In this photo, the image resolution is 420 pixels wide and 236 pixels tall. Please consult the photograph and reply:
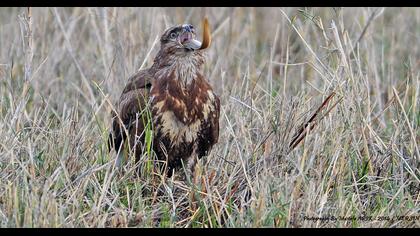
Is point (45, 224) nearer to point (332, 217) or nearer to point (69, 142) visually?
point (69, 142)

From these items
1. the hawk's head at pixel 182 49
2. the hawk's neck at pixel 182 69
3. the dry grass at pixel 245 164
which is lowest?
the dry grass at pixel 245 164

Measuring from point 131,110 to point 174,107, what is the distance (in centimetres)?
25

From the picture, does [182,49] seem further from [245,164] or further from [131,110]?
[245,164]

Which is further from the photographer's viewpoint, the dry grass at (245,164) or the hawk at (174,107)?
the hawk at (174,107)

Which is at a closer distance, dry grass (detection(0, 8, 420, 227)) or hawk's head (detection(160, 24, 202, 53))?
dry grass (detection(0, 8, 420, 227))

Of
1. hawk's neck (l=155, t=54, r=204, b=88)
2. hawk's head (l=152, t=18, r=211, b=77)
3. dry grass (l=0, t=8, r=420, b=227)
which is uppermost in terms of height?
hawk's head (l=152, t=18, r=211, b=77)

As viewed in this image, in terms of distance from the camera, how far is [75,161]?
468 centimetres

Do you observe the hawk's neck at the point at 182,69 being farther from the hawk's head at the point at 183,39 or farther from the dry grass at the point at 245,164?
the dry grass at the point at 245,164

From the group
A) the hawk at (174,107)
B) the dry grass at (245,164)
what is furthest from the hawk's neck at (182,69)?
the dry grass at (245,164)

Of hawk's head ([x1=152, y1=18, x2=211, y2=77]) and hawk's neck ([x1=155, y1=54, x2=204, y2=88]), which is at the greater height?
hawk's head ([x1=152, y1=18, x2=211, y2=77])

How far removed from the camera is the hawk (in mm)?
4855

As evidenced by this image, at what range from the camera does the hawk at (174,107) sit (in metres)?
4.86

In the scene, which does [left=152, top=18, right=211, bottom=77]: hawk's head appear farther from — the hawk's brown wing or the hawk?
the hawk's brown wing

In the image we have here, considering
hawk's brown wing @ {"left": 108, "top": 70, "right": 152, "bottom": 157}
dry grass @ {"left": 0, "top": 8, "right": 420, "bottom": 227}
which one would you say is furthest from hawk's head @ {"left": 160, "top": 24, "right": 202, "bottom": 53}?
dry grass @ {"left": 0, "top": 8, "right": 420, "bottom": 227}
